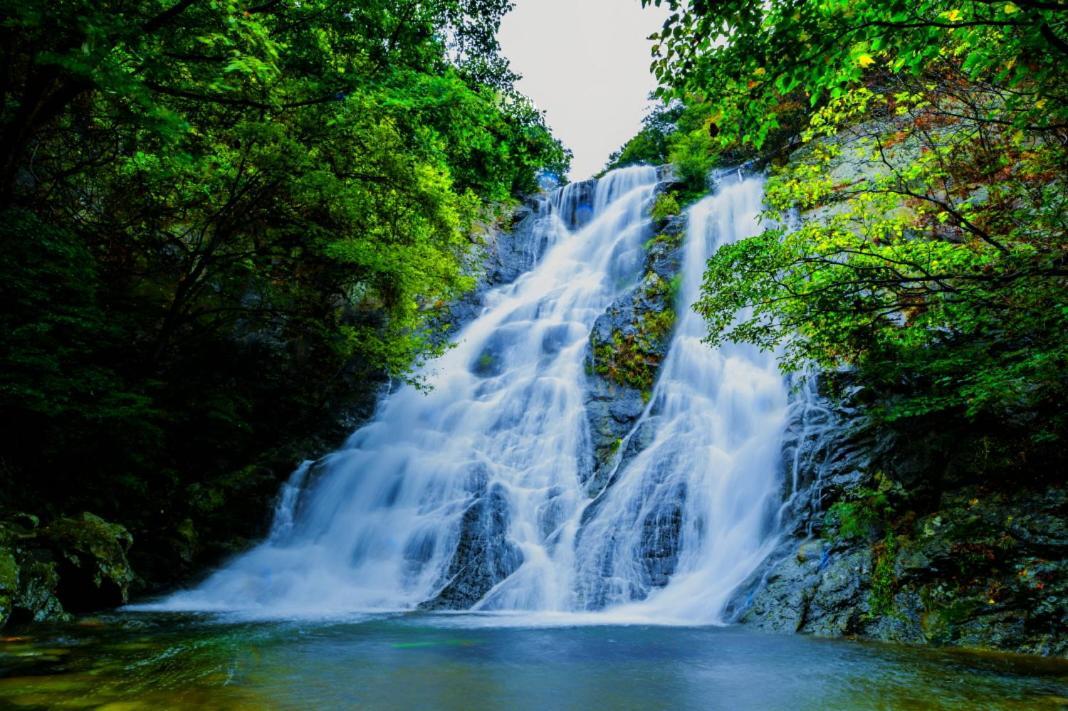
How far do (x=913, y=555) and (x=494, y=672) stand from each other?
507cm

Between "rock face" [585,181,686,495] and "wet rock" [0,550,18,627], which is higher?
"rock face" [585,181,686,495]

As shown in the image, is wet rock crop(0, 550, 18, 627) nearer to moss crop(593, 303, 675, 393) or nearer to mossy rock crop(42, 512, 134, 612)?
mossy rock crop(42, 512, 134, 612)

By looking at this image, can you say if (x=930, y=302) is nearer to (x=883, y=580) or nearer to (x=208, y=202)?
(x=883, y=580)

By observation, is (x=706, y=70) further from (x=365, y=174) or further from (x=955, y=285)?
(x=365, y=174)

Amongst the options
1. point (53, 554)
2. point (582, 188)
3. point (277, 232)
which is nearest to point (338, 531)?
point (53, 554)

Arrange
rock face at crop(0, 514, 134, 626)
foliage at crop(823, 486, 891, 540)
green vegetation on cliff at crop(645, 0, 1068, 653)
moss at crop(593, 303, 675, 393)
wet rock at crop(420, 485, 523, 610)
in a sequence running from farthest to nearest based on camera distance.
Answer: moss at crop(593, 303, 675, 393) < wet rock at crop(420, 485, 523, 610) < foliage at crop(823, 486, 891, 540) < rock face at crop(0, 514, 134, 626) < green vegetation on cliff at crop(645, 0, 1068, 653)

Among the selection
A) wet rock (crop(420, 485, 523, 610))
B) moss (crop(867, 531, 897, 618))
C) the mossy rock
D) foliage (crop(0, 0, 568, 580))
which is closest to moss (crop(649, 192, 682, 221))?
foliage (crop(0, 0, 568, 580))

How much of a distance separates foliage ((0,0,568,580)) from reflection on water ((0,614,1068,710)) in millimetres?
4348

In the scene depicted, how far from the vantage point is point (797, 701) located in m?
3.69

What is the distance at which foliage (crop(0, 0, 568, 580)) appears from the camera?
6.11 meters

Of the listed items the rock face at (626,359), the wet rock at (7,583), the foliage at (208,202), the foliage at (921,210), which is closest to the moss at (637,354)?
the rock face at (626,359)

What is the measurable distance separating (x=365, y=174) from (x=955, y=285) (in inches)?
354

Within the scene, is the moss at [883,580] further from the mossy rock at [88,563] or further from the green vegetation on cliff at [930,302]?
the mossy rock at [88,563]

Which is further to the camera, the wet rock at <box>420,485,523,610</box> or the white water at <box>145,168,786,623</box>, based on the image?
the wet rock at <box>420,485,523,610</box>
